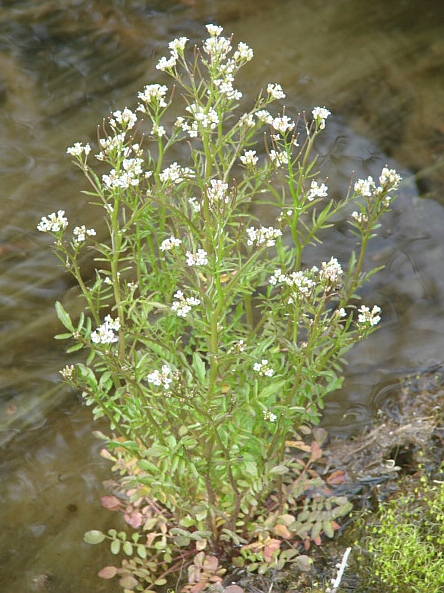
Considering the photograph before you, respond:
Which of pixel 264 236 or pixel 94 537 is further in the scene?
pixel 94 537

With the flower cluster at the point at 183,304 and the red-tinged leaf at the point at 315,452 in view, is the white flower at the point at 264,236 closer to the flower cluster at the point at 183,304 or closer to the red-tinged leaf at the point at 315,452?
the flower cluster at the point at 183,304

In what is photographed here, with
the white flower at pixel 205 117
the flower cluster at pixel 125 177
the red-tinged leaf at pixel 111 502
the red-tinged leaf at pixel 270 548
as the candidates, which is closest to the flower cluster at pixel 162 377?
the flower cluster at pixel 125 177

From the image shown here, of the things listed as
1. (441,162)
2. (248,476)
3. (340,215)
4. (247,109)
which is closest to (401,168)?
(441,162)

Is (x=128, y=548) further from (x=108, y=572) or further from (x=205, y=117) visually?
(x=205, y=117)

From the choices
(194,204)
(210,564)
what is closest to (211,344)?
(194,204)

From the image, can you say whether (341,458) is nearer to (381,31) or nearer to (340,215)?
(340,215)

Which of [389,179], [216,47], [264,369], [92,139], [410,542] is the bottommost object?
[410,542]

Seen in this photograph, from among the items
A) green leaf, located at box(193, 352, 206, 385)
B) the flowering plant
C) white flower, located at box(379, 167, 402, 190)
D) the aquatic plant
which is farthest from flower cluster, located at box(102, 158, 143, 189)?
the aquatic plant
